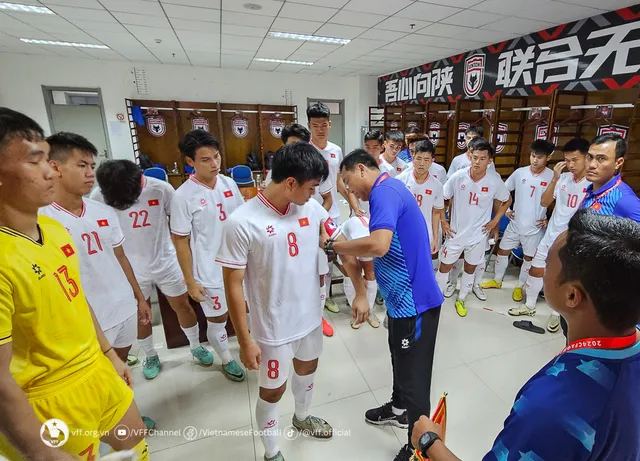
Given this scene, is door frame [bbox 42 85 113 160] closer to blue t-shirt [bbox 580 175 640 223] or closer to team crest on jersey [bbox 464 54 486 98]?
team crest on jersey [bbox 464 54 486 98]

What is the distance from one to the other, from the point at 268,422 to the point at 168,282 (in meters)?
1.27

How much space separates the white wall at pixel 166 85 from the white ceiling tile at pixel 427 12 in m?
5.48

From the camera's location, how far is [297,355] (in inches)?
64.0

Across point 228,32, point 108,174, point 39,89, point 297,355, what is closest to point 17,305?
point 297,355

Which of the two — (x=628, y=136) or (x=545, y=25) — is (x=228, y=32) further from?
(x=628, y=136)

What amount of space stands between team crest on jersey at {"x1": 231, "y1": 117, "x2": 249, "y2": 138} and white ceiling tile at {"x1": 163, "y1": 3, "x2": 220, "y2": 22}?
451 centimetres

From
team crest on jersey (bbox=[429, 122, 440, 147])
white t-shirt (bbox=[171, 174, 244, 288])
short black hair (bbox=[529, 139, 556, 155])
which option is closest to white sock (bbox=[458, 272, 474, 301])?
short black hair (bbox=[529, 139, 556, 155])

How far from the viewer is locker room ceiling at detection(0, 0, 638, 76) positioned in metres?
3.81

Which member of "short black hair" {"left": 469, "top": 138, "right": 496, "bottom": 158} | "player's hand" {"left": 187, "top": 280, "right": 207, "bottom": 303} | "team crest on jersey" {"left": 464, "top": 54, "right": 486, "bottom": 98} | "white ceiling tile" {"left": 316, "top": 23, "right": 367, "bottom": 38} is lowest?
"player's hand" {"left": 187, "top": 280, "right": 207, "bottom": 303}

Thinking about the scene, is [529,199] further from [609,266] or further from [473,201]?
[609,266]

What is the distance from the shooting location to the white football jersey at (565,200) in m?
2.99

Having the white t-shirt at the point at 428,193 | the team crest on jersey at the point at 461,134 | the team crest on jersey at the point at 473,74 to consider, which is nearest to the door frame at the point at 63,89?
the white t-shirt at the point at 428,193

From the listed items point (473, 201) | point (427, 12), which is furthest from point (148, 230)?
point (427, 12)

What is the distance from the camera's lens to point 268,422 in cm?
157
